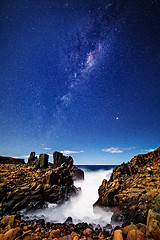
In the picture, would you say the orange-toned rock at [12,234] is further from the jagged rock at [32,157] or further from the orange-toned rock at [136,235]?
the jagged rock at [32,157]

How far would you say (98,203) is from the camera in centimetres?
1387

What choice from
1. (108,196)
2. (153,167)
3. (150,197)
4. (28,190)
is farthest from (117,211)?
(28,190)

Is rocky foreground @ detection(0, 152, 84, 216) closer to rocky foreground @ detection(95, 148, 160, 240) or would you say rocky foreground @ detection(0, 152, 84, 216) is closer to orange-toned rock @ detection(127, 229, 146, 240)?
rocky foreground @ detection(95, 148, 160, 240)

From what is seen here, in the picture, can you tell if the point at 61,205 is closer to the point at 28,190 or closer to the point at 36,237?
the point at 28,190

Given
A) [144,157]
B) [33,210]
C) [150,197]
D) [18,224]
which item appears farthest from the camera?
[144,157]

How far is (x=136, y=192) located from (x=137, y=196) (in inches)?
26.4

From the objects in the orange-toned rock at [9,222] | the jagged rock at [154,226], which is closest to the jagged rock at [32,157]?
A: the orange-toned rock at [9,222]

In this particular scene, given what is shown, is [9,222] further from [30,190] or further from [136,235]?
[136,235]

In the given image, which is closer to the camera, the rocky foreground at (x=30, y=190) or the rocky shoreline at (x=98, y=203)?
the rocky shoreline at (x=98, y=203)

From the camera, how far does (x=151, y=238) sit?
487 cm

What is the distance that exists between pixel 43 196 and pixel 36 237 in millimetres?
8762

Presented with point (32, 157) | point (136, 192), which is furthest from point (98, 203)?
point (32, 157)

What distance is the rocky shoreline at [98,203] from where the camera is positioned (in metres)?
5.96

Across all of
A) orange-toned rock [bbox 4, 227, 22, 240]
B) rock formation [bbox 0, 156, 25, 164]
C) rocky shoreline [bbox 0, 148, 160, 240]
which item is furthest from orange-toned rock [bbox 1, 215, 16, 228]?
rock formation [bbox 0, 156, 25, 164]
